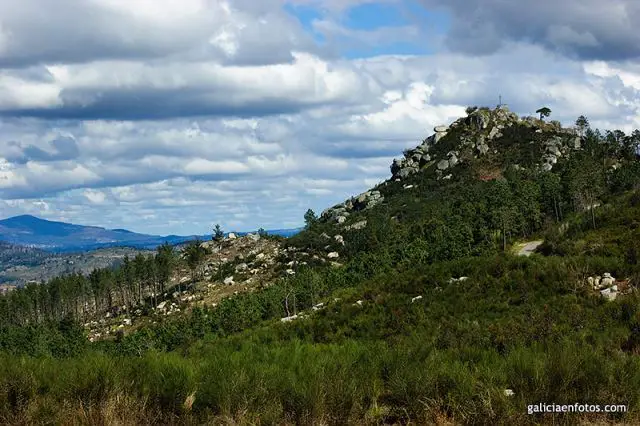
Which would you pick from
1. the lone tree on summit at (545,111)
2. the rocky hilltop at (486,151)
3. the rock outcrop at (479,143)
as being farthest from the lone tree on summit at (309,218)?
the lone tree on summit at (545,111)

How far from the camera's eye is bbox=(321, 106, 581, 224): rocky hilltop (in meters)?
154

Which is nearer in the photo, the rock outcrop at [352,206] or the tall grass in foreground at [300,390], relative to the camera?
the tall grass in foreground at [300,390]

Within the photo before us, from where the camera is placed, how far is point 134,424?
7785 mm

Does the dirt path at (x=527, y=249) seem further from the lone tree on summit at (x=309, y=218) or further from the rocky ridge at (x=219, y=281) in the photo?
the lone tree on summit at (x=309, y=218)

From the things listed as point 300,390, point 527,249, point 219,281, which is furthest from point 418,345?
point 219,281

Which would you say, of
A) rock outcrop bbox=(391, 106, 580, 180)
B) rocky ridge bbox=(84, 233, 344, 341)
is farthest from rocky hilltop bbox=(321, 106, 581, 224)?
rocky ridge bbox=(84, 233, 344, 341)

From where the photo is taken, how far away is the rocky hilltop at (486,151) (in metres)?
154

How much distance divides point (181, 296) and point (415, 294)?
332ft

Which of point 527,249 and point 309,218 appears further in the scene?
point 309,218

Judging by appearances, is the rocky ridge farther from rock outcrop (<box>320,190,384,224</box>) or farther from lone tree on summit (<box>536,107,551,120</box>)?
lone tree on summit (<box>536,107,551,120</box>)

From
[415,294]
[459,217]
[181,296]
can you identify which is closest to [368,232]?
[459,217]

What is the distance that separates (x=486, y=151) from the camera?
171250mm

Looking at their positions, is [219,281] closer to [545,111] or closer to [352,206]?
[352,206]

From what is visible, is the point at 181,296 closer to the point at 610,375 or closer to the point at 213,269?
the point at 213,269
